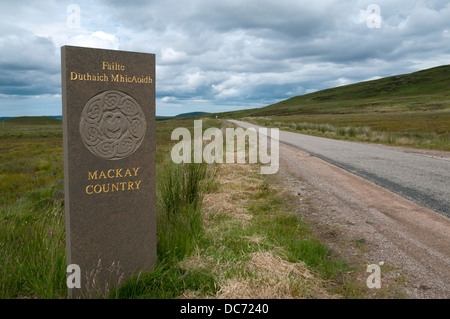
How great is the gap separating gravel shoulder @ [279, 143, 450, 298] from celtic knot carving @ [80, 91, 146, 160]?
9.56 ft

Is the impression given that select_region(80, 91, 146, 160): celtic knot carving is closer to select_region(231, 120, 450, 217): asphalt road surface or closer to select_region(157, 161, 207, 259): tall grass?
select_region(157, 161, 207, 259): tall grass

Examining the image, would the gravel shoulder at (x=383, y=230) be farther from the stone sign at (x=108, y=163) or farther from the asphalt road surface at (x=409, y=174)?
the stone sign at (x=108, y=163)

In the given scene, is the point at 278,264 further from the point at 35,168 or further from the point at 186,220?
the point at 35,168

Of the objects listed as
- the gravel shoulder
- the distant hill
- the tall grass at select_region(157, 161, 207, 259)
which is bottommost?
the gravel shoulder

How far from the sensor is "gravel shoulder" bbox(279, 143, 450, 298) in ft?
11.4

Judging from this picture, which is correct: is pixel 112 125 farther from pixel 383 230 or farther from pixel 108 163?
pixel 383 230

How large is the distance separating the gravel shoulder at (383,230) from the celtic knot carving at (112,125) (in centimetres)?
291

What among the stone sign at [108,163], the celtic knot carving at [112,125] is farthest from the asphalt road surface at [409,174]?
the celtic knot carving at [112,125]

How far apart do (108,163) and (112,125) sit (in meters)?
0.39

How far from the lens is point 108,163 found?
10.4 feet

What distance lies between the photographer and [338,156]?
13047mm

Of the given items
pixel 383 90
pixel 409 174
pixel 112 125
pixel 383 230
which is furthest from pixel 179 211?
pixel 383 90

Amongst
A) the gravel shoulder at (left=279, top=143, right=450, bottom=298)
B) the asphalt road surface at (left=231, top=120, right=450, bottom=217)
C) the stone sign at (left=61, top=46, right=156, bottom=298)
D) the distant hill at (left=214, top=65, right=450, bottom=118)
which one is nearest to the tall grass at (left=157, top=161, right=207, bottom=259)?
the stone sign at (left=61, top=46, right=156, bottom=298)

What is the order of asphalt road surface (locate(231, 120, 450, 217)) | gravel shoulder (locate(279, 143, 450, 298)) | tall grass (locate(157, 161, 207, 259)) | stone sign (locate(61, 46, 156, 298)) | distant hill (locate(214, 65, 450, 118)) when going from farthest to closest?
distant hill (locate(214, 65, 450, 118))
asphalt road surface (locate(231, 120, 450, 217))
tall grass (locate(157, 161, 207, 259))
gravel shoulder (locate(279, 143, 450, 298))
stone sign (locate(61, 46, 156, 298))
